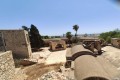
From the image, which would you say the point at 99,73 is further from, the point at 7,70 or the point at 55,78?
the point at 7,70

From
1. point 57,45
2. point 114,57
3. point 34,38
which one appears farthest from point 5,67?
point 34,38

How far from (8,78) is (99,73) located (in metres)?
5.70

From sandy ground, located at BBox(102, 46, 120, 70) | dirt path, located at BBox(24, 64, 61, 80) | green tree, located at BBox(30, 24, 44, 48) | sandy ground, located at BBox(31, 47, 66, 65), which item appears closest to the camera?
sandy ground, located at BBox(102, 46, 120, 70)

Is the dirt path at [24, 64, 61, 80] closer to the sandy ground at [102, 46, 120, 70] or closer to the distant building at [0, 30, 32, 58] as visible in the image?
the distant building at [0, 30, 32, 58]

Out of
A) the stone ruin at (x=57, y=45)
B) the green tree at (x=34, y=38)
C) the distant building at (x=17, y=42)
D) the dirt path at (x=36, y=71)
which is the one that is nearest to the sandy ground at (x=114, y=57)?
the dirt path at (x=36, y=71)

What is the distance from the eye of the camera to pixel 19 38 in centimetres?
1675

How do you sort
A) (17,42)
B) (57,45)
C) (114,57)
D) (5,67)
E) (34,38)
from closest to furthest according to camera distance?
(5,67), (114,57), (17,42), (57,45), (34,38)

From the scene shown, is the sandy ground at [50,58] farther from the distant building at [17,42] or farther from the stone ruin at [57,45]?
the stone ruin at [57,45]

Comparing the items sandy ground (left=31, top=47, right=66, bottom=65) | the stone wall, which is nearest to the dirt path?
the stone wall

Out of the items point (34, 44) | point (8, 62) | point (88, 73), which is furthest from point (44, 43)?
point (88, 73)

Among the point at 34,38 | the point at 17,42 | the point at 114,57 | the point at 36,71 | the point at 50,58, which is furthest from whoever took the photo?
the point at 34,38

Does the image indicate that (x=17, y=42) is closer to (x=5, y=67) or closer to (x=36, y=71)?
(x=36, y=71)

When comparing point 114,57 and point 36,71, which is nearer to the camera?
point 114,57

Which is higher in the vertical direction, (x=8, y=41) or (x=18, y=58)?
(x=8, y=41)
